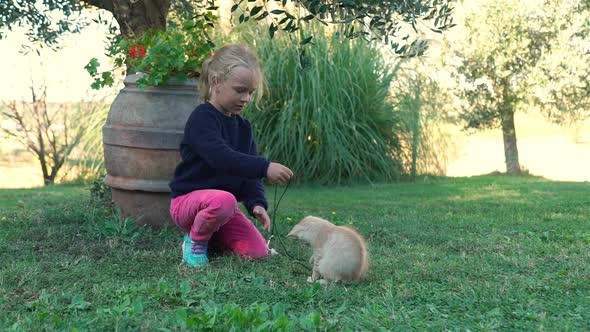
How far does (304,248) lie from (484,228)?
157 cm

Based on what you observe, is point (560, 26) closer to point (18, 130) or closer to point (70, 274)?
point (18, 130)

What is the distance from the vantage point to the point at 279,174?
3203 mm

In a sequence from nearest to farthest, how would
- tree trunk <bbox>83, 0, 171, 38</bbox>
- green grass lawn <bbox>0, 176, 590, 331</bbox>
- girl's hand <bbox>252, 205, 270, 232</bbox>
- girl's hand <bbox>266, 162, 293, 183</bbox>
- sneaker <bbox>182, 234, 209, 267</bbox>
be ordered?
green grass lawn <bbox>0, 176, 590, 331</bbox> → girl's hand <bbox>266, 162, 293, 183</bbox> → sneaker <bbox>182, 234, 209, 267</bbox> → girl's hand <bbox>252, 205, 270, 232</bbox> → tree trunk <bbox>83, 0, 171, 38</bbox>

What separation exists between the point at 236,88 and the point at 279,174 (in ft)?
2.32

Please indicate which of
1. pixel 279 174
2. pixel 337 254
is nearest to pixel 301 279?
pixel 337 254

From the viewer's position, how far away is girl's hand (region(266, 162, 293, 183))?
3.18 m

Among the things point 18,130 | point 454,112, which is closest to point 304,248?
point 18,130

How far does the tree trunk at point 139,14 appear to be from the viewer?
212 inches

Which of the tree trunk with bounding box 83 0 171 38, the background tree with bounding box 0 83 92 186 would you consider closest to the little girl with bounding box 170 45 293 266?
the tree trunk with bounding box 83 0 171 38

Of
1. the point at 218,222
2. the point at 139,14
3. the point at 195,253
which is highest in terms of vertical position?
the point at 139,14

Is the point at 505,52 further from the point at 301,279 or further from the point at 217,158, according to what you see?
the point at 301,279

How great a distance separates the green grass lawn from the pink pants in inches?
5.8

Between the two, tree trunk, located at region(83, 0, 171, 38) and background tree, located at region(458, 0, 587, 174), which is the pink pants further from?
background tree, located at region(458, 0, 587, 174)

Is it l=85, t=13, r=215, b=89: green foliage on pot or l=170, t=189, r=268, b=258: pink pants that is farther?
l=85, t=13, r=215, b=89: green foliage on pot
